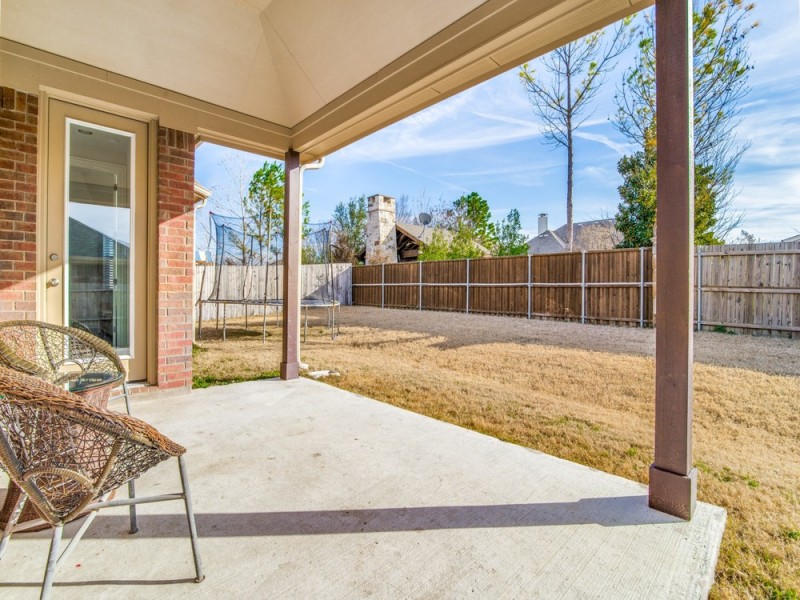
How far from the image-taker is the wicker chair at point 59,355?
189 centimetres

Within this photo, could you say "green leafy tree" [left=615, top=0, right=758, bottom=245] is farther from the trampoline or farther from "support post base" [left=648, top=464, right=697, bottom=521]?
"support post base" [left=648, top=464, right=697, bottom=521]

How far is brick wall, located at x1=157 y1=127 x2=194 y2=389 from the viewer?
350 centimetres

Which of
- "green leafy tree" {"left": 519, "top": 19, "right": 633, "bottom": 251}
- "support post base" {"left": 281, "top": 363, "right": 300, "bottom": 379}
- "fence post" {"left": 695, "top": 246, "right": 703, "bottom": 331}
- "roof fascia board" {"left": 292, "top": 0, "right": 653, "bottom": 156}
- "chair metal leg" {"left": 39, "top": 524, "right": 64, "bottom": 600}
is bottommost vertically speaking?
"support post base" {"left": 281, "top": 363, "right": 300, "bottom": 379}

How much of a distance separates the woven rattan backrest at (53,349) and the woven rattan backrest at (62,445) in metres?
1.07

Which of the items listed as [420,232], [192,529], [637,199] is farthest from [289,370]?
[420,232]

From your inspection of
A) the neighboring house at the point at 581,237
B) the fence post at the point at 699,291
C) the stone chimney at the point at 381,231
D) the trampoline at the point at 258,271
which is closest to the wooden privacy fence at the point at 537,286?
the fence post at the point at 699,291

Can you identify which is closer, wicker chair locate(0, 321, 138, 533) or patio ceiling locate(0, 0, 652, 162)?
wicker chair locate(0, 321, 138, 533)

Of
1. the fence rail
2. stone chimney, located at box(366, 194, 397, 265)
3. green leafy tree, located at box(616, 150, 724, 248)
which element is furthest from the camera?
stone chimney, located at box(366, 194, 397, 265)

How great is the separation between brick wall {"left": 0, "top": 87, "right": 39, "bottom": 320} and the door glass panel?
24cm

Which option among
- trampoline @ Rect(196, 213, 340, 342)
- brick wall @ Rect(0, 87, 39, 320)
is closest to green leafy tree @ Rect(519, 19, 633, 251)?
trampoline @ Rect(196, 213, 340, 342)

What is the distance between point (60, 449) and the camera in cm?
108

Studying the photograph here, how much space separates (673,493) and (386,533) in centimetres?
129

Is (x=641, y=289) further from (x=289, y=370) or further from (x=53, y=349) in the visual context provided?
(x=53, y=349)

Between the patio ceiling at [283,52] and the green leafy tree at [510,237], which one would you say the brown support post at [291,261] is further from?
the green leafy tree at [510,237]
